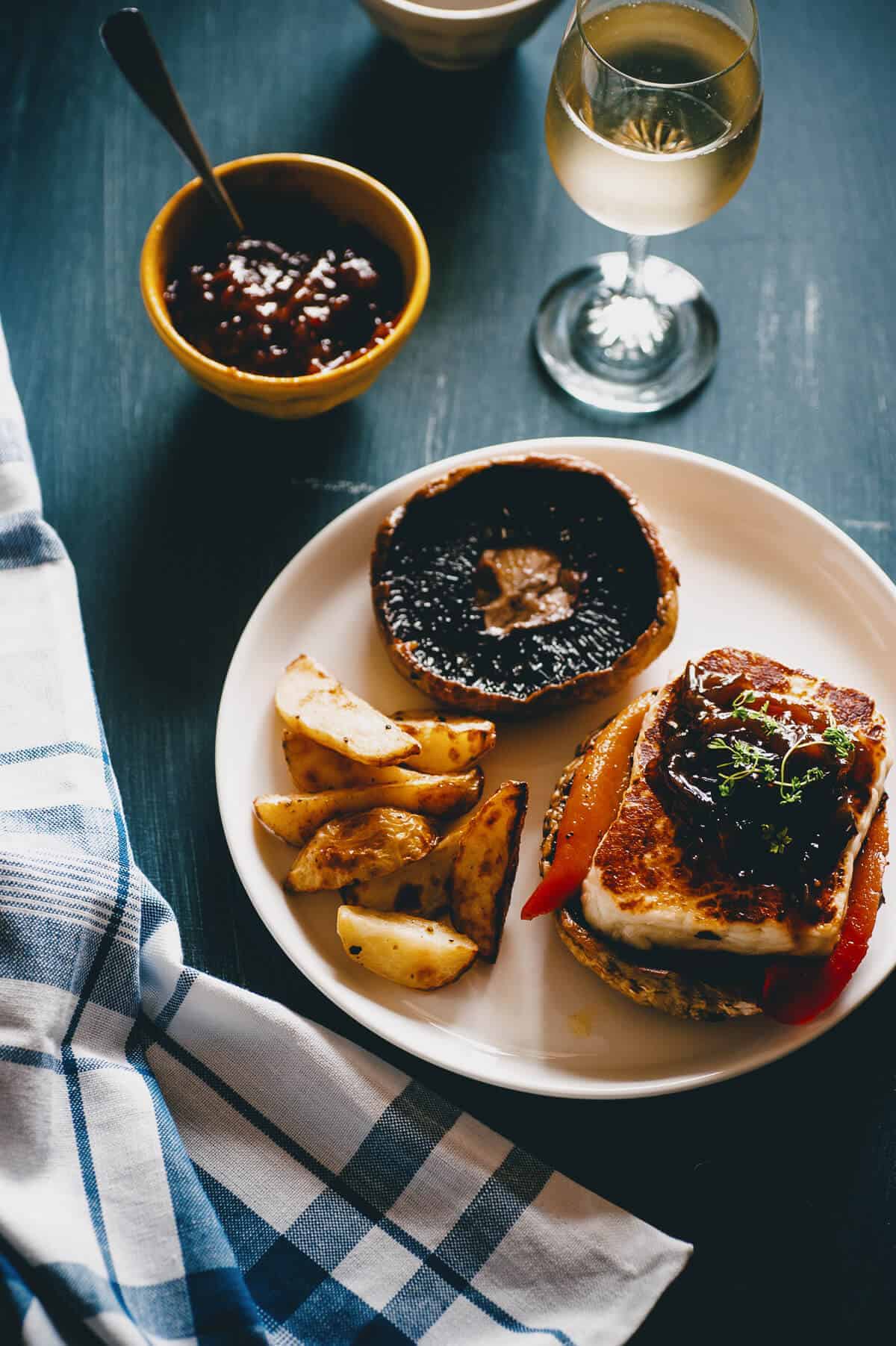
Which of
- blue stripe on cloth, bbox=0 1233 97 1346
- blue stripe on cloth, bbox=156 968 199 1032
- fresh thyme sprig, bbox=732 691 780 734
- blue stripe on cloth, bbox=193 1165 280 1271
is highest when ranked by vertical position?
fresh thyme sprig, bbox=732 691 780 734

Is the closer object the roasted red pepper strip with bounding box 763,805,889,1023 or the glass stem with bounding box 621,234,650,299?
the roasted red pepper strip with bounding box 763,805,889,1023

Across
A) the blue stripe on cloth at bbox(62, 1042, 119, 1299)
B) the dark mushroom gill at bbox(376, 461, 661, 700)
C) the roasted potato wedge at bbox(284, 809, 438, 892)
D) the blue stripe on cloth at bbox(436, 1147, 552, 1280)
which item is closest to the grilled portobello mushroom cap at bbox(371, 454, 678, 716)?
the dark mushroom gill at bbox(376, 461, 661, 700)

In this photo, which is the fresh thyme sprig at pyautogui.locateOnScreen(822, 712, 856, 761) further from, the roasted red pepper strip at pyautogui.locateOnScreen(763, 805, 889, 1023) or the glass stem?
the glass stem

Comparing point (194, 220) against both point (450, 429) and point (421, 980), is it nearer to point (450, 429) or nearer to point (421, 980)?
point (450, 429)

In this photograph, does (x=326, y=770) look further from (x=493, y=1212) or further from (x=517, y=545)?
(x=493, y=1212)

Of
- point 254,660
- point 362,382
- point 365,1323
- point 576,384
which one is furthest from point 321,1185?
point 576,384

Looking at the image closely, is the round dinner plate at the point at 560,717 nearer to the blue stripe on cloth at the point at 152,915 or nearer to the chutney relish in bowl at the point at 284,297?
the blue stripe on cloth at the point at 152,915
